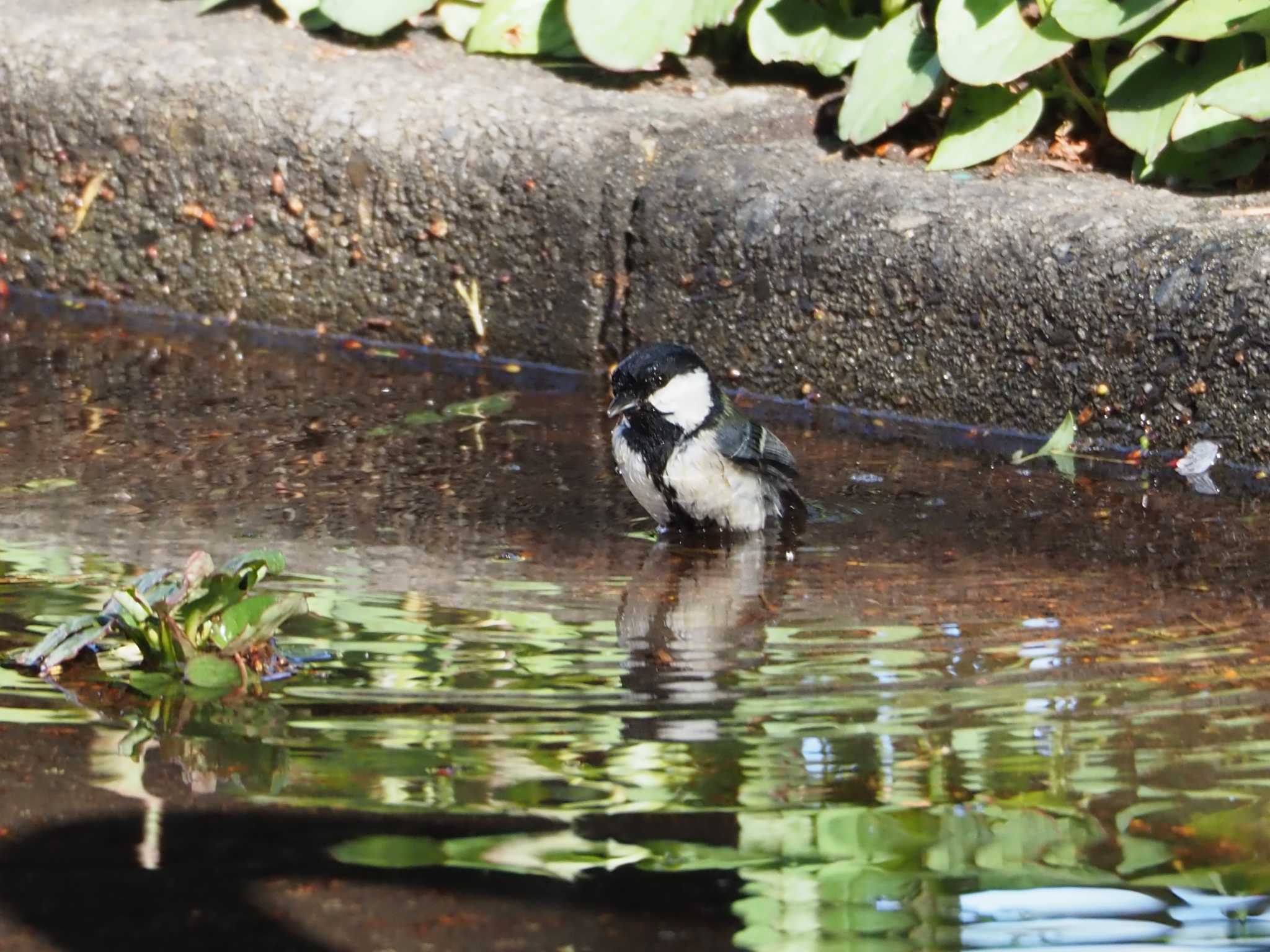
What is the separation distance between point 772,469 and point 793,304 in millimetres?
728

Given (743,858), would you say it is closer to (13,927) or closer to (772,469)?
(13,927)

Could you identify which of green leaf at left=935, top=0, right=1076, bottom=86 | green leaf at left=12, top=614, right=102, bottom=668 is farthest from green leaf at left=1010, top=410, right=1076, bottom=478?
green leaf at left=12, top=614, right=102, bottom=668

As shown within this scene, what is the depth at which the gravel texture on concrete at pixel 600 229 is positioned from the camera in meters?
3.84

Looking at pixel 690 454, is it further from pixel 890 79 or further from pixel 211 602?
pixel 890 79

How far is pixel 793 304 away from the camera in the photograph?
421 centimetres

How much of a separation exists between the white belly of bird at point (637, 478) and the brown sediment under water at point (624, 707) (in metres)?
0.09

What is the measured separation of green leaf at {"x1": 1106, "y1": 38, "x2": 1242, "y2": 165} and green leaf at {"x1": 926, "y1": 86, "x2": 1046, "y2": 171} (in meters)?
0.18

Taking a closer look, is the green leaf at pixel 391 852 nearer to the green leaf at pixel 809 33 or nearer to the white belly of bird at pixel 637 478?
the white belly of bird at pixel 637 478

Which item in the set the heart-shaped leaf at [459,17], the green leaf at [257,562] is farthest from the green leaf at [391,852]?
the heart-shaped leaf at [459,17]

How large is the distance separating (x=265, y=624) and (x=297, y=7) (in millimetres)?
3062

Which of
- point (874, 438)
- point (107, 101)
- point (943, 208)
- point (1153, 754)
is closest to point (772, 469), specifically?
point (874, 438)

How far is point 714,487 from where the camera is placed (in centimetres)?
351

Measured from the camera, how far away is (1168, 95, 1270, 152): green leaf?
402 centimetres

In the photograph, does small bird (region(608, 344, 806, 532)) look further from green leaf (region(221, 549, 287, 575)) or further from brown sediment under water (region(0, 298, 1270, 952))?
green leaf (region(221, 549, 287, 575))
